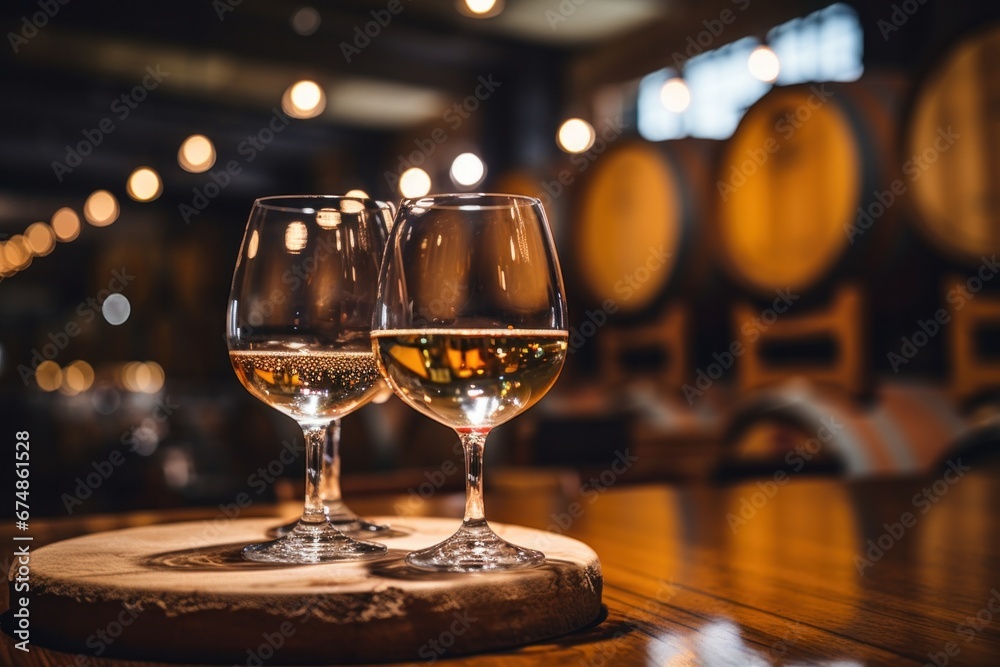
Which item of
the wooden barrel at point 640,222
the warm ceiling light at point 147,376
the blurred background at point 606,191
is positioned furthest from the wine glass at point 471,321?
the warm ceiling light at point 147,376

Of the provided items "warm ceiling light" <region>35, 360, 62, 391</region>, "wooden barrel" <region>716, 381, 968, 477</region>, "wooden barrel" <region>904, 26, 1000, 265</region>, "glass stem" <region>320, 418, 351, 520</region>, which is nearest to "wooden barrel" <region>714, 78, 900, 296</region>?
"wooden barrel" <region>904, 26, 1000, 265</region>

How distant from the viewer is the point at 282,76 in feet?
30.3

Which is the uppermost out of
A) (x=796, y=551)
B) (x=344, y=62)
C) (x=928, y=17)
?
(x=344, y=62)

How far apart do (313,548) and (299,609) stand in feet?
0.59

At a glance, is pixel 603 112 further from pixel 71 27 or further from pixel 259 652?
pixel 259 652

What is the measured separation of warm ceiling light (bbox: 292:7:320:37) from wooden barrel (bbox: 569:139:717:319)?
353 centimetres

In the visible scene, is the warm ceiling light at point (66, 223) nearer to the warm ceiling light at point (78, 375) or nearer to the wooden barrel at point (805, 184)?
the warm ceiling light at point (78, 375)

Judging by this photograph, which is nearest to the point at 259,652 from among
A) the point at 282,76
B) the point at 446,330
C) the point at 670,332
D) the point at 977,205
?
the point at 446,330

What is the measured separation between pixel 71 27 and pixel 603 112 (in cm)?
417

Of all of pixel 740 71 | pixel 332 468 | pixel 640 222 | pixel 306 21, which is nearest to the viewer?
pixel 332 468

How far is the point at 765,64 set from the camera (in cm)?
632

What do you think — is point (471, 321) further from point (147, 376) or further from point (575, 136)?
point (147, 376)

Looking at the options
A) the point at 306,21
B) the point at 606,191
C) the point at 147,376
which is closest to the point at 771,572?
the point at 606,191

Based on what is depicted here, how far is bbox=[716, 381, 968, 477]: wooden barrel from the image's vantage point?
2811mm
